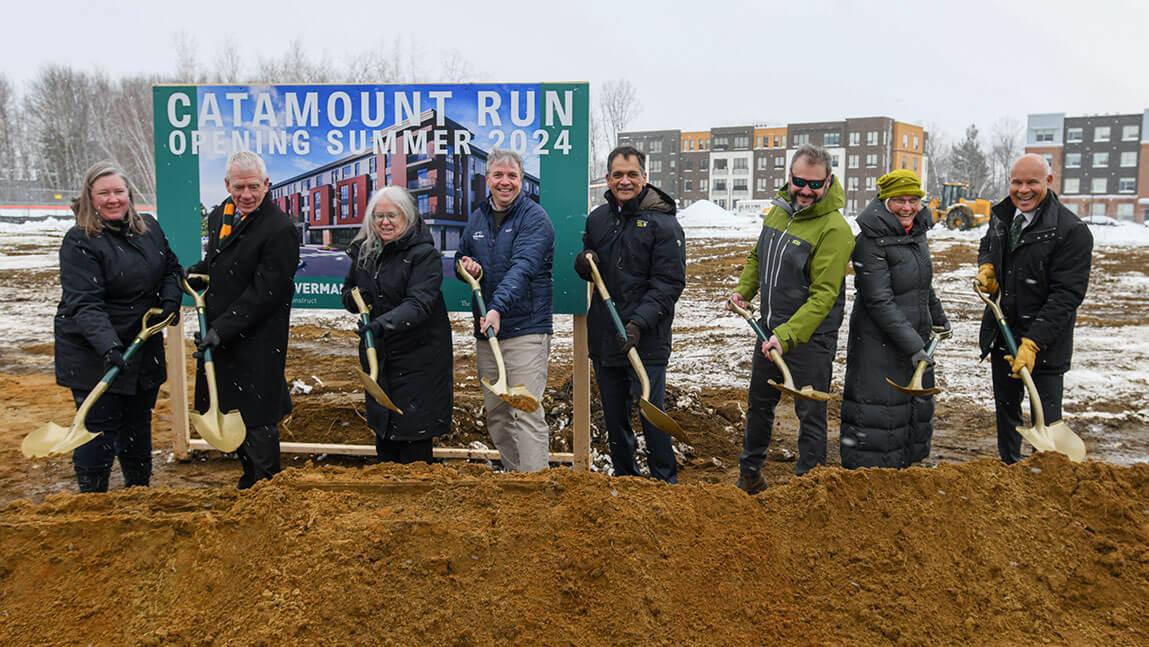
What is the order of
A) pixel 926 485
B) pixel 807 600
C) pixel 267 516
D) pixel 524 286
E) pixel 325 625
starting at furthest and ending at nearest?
pixel 524 286 → pixel 926 485 → pixel 267 516 → pixel 807 600 → pixel 325 625

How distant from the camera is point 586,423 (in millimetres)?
5137

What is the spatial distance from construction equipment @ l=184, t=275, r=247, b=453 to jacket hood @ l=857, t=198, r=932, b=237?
330 centimetres

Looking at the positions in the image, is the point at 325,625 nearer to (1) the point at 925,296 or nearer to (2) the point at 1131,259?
(1) the point at 925,296

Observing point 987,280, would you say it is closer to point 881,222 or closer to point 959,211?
point 881,222

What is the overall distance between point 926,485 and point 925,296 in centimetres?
150

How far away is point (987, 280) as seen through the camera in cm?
440

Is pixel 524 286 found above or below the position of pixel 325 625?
above

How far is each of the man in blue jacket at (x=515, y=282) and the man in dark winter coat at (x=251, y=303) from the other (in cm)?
97

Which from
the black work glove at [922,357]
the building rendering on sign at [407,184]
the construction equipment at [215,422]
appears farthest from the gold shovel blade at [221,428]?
the black work glove at [922,357]

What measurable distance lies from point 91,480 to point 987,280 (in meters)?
4.81

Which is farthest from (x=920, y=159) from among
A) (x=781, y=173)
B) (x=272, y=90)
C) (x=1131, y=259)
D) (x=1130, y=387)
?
(x=272, y=90)

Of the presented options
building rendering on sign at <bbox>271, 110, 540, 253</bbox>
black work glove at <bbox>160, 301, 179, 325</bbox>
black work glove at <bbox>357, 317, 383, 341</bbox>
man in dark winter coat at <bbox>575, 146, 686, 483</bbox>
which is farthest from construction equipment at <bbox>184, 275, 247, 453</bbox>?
man in dark winter coat at <bbox>575, 146, 686, 483</bbox>

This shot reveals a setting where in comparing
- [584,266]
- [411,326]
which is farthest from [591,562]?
[584,266]

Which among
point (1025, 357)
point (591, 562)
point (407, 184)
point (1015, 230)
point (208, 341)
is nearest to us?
point (591, 562)
